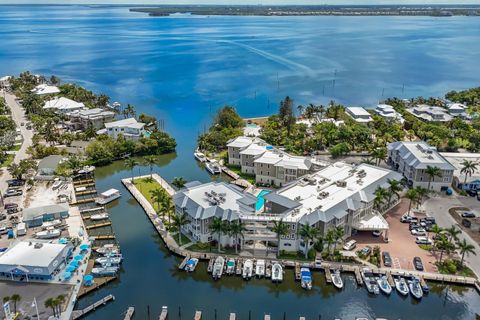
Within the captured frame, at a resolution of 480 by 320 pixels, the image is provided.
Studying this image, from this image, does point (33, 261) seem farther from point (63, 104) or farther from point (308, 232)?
point (63, 104)

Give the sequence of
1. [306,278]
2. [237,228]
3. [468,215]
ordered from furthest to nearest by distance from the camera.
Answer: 1. [468,215]
2. [237,228]
3. [306,278]

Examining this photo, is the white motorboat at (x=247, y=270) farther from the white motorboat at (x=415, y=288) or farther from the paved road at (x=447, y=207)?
the paved road at (x=447, y=207)

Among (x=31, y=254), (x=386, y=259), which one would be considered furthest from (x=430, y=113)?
(x=31, y=254)

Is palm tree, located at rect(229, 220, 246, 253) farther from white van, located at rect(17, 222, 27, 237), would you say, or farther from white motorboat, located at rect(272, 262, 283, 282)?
white van, located at rect(17, 222, 27, 237)

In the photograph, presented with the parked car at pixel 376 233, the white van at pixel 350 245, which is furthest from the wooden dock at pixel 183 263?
the parked car at pixel 376 233

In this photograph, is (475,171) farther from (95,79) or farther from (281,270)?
(95,79)

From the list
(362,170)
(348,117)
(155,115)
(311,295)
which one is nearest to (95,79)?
(155,115)

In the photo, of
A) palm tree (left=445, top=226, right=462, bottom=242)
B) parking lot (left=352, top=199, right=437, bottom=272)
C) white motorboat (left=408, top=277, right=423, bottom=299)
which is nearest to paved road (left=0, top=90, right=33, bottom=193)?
parking lot (left=352, top=199, right=437, bottom=272)
